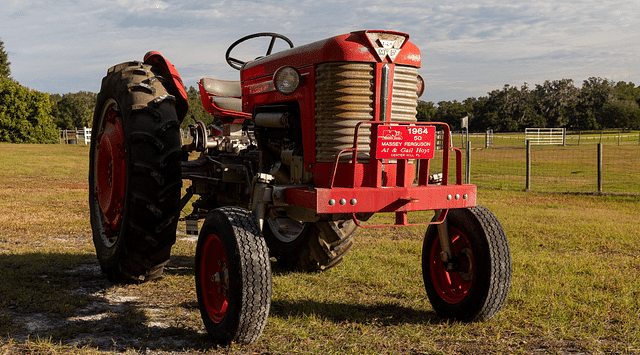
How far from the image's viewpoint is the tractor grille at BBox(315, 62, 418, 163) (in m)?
3.88

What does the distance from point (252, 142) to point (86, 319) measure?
7.66 feet

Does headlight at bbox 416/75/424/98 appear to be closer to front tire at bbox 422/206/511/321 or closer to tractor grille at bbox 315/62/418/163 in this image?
tractor grille at bbox 315/62/418/163

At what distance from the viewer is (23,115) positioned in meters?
46.0

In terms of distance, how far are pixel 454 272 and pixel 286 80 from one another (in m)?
1.96

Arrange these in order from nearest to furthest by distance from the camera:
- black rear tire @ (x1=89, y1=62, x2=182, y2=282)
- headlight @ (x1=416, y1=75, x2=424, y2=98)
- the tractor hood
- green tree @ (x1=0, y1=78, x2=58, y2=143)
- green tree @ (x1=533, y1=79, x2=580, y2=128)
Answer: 1. the tractor hood
2. headlight @ (x1=416, y1=75, x2=424, y2=98)
3. black rear tire @ (x1=89, y1=62, x2=182, y2=282)
4. green tree @ (x1=0, y1=78, x2=58, y2=143)
5. green tree @ (x1=533, y1=79, x2=580, y2=128)

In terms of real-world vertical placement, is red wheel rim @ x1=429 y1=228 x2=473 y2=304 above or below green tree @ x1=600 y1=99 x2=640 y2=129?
below

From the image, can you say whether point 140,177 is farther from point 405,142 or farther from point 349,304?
point 405,142

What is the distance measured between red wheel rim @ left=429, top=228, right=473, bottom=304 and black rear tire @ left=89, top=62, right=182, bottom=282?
2.13 m

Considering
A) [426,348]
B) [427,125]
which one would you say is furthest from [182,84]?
[426,348]

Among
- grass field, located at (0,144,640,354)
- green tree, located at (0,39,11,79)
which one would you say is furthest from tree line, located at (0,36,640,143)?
grass field, located at (0,144,640,354)

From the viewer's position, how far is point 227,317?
140 inches

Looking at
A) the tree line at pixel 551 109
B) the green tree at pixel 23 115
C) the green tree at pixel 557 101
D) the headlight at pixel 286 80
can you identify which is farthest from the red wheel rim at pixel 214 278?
the green tree at pixel 557 101

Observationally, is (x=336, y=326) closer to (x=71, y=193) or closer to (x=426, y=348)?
(x=426, y=348)

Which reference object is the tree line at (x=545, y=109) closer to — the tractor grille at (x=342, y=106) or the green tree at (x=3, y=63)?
the green tree at (x=3, y=63)
